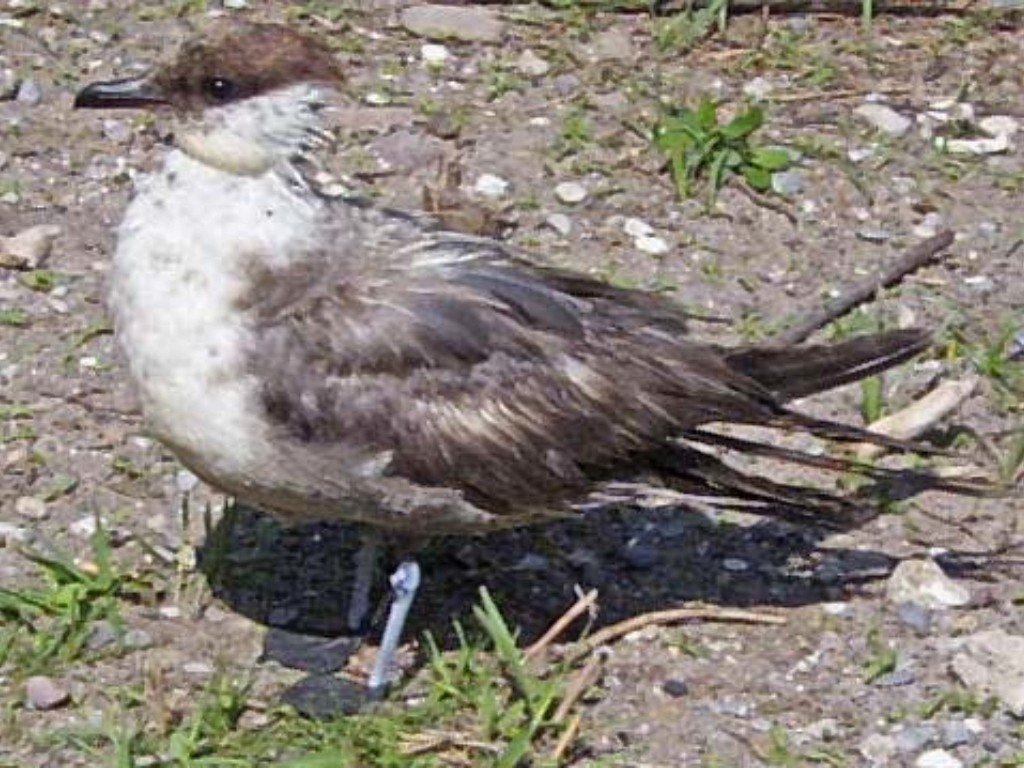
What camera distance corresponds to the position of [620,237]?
22.0 ft

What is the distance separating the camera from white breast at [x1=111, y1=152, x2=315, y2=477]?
4.98m

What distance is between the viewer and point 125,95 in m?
5.23

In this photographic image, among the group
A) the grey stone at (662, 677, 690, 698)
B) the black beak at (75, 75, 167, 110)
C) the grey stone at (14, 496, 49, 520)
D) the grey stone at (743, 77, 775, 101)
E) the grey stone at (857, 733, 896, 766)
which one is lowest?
the grey stone at (857, 733, 896, 766)

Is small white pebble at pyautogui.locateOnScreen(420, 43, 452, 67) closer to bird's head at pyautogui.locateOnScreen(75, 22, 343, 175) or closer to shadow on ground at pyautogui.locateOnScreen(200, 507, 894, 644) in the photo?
shadow on ground at pyautogui.locateOnScreen(200, 507, 894, 644)

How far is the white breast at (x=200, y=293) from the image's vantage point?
16.3ft

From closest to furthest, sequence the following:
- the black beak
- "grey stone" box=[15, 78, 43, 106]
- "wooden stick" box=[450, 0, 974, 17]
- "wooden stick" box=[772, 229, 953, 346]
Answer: the black beak → "wooden stick" box=[772, 229, 953, 346] → "grey stone" box=[15, 78, 43, 106] → "wooden stick" box=[450, 0, 974, 17]

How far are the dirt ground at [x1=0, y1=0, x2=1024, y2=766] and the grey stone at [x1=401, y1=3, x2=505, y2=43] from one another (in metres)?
0.03

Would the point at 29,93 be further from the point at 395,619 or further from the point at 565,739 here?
the point at 565,739

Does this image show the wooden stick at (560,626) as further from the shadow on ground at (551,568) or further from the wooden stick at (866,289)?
the wooden stick at (866,289)

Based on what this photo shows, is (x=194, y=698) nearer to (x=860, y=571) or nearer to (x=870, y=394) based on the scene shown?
(x=860, y=571)

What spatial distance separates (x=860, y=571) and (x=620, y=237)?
140cm

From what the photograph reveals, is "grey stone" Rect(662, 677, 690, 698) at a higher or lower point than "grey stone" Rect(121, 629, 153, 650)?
lower

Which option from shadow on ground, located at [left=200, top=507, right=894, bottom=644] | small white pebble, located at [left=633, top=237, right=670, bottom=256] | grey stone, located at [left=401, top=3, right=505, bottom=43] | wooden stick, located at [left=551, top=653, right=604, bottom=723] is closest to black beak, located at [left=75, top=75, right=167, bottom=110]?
shadow on ground, located at [left=200, top=507, right=894, bottom=644]

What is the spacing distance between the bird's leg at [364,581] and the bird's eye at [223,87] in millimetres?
980
